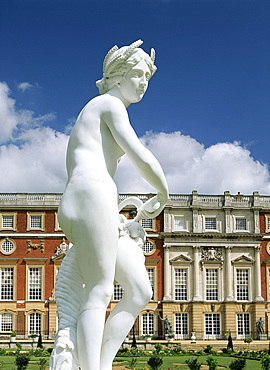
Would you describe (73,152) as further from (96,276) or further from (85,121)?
(96,276)

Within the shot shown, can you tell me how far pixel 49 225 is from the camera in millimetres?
32281

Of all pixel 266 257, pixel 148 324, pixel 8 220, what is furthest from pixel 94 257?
pixel 266 257

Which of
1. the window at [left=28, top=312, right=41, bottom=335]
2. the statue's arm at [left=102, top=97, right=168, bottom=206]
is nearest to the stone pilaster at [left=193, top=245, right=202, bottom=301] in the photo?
the window at [left=28, top=312, right=41, bottom=335]

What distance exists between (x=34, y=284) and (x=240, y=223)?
12937 millimetres

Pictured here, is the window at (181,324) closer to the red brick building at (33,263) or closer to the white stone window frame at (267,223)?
the red brick building at (33,263)

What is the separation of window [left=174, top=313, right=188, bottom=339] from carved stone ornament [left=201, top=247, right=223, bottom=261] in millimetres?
3579

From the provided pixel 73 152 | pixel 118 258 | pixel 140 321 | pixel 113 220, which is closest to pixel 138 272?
pixel 118 258

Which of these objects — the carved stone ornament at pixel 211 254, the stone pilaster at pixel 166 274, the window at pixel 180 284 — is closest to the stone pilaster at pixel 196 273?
the carved stone ornament at pixel 211 254

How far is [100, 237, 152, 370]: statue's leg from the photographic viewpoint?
9.40 ft

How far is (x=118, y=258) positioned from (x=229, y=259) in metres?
30.6

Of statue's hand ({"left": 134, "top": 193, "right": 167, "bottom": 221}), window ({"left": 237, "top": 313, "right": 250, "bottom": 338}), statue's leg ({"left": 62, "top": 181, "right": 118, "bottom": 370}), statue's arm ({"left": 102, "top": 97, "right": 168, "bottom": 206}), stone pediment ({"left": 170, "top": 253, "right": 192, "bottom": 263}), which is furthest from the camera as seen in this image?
stone pediment ({"left": 170, "top": 253, "right": 192, "bottom": 263})

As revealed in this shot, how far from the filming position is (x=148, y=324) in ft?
104

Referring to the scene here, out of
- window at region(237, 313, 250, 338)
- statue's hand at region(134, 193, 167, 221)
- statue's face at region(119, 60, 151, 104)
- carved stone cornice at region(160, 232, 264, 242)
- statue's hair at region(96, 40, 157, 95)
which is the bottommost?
window at region(237, 313, 250, 338)

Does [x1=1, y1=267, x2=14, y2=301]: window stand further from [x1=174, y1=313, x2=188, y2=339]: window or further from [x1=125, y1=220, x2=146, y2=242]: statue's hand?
[x1=125, y1=220, x2=146, y2=242]: statue's hand
